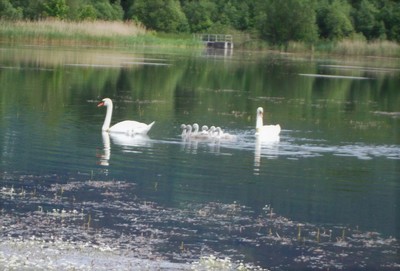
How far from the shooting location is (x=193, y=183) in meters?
16.2

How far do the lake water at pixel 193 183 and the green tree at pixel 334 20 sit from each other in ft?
197

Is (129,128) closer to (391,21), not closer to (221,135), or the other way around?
(221,135)

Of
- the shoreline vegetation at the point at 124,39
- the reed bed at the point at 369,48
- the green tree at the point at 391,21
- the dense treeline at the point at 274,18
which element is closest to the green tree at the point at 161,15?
the dense treeline at the point at 274,18

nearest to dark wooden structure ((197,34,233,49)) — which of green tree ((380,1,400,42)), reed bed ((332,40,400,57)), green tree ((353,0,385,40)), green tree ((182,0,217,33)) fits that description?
green tree ((182,0,217,33))

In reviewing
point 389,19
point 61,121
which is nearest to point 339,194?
point 61,121

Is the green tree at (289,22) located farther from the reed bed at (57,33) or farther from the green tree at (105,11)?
the reed bed at (57,33)

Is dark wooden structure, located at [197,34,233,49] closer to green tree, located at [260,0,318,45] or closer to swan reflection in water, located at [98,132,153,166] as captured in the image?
green tree, located at [260,0,318,45]

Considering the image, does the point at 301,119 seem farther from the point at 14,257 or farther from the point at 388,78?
the point at 388,78

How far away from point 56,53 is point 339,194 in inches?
1625

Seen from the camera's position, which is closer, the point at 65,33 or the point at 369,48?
the point at 65,33

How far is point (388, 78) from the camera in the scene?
52844 millimetres

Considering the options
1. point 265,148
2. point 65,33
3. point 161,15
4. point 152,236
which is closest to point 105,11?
point 161,15

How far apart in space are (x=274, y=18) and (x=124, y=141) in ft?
241

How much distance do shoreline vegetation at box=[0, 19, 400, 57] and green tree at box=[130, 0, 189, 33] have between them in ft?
8.60
